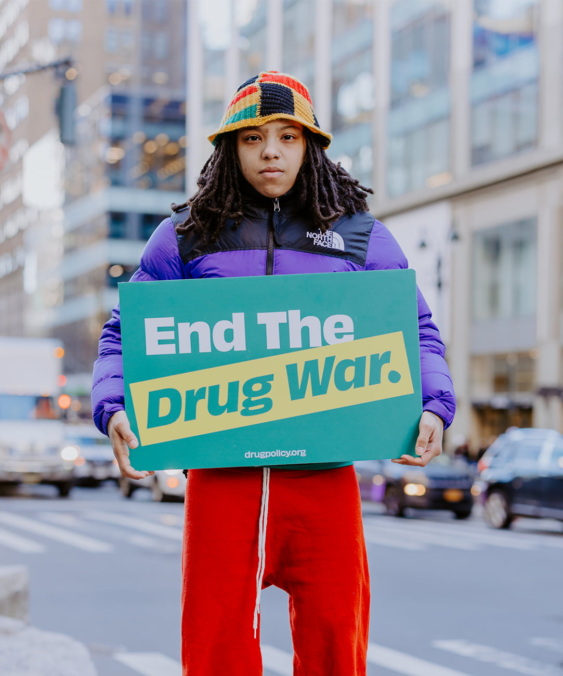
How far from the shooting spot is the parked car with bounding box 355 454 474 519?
22.6 metres

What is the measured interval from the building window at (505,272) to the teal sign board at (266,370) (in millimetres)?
34336

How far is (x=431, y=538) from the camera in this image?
1755 cm

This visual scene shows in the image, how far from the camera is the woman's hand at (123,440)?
3.18 metres

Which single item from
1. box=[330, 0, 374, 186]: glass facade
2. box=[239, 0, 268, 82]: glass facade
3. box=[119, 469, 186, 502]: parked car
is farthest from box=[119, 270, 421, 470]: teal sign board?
box=[239, 0, 268, 82]: glass facade

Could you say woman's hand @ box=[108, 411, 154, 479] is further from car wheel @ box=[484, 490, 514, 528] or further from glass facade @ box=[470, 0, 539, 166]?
glass facade @ box=[470, 0, 539, 166]

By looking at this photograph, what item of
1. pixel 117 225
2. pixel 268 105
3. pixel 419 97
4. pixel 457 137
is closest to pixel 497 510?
pixel 268 105

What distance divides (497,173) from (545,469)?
65.8 ft

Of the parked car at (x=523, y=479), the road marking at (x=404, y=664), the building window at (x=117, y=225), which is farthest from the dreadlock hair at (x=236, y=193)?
the building window at (x=117, y=225)

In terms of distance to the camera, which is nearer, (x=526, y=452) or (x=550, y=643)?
(x=550, y=643)

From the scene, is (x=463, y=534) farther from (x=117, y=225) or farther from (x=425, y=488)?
(x=117, y=225)

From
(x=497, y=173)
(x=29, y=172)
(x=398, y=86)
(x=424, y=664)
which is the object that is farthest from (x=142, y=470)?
(x=29, y=172)

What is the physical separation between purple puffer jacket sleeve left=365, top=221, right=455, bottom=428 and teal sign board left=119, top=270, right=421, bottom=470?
58 mm

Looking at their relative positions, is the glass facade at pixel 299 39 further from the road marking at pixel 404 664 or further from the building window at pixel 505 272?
the road marking at pixel 404 664

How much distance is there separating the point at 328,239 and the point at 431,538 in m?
14.6
